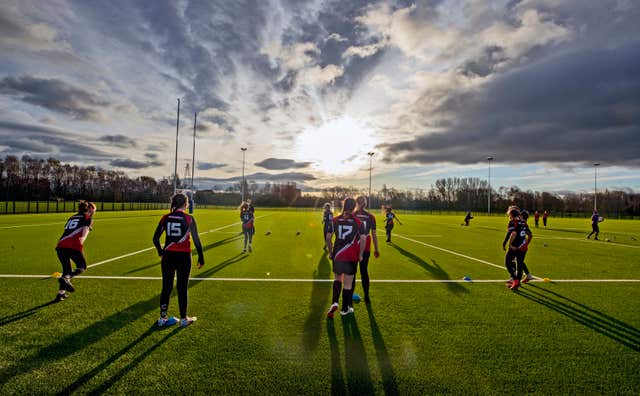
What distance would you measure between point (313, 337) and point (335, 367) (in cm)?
90

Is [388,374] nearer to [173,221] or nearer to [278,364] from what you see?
[278,364]

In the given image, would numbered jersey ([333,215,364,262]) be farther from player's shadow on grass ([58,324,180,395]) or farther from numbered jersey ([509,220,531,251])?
numbered jersey ([509,220,531,251])

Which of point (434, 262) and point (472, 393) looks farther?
point (434, 262)

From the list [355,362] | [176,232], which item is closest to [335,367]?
[355,362]

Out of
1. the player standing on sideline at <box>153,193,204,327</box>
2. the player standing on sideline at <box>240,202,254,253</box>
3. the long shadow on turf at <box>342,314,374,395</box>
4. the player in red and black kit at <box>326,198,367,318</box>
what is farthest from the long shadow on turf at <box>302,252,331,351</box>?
the player standing on sideline at <box>240,202,254,253</box>

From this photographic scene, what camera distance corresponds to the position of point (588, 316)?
5695mm

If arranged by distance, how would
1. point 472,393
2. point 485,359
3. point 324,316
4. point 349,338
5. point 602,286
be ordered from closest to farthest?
point 472,393, point 485,359, point 349,338, point 324,316, point 602,286

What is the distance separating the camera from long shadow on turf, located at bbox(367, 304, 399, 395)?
3.48 metres

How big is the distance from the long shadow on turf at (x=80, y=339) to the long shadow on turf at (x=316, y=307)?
299 centimetres

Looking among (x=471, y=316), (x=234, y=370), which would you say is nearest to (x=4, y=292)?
(x=234, y=370)

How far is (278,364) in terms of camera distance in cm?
391

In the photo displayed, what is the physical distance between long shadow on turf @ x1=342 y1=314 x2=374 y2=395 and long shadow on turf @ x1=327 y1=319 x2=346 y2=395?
0.30 ft

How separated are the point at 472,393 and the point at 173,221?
4.64 meters

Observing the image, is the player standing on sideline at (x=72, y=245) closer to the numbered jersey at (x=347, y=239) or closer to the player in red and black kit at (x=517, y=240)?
the numbered jersey at (x=347, y=239)
